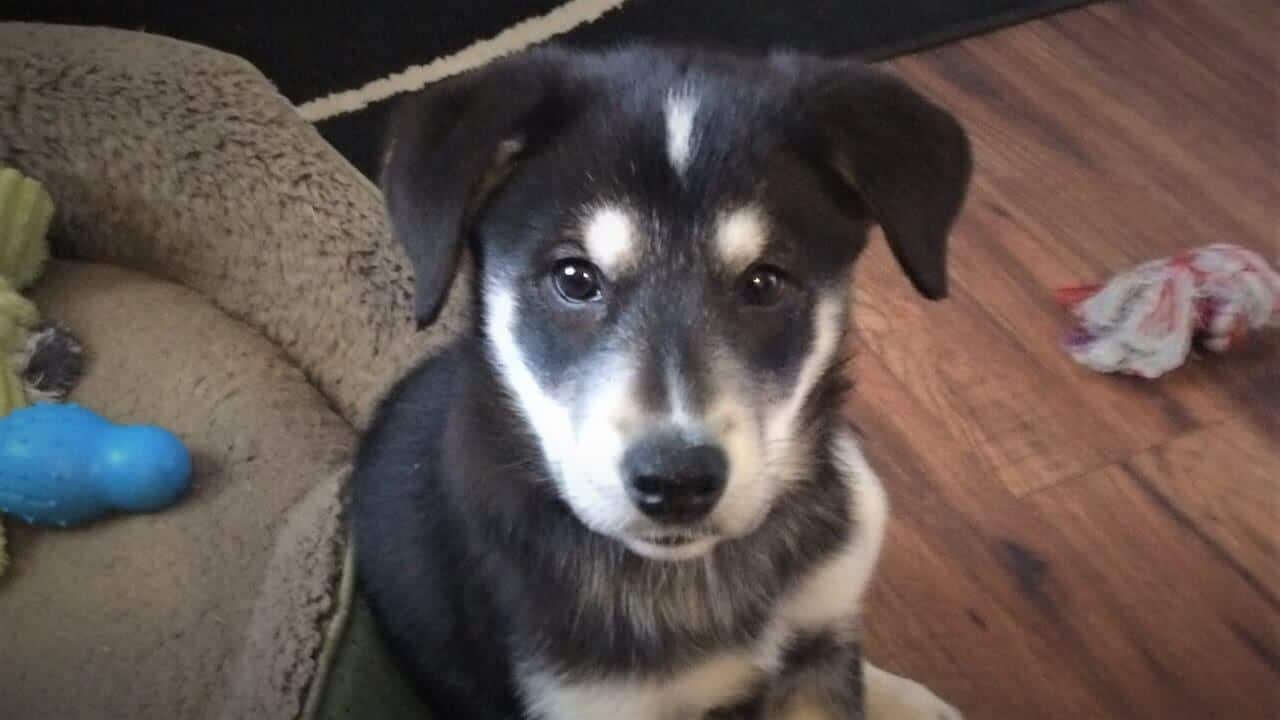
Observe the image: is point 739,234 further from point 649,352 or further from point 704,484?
point 704,484

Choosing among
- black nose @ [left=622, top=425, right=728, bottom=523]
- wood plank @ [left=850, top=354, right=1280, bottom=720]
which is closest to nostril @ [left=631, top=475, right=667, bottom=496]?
black nose @ [left=622, top=425, right=728, bottom=523]

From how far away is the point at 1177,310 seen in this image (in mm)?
2262

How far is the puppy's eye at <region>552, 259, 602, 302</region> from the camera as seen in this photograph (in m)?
1.34

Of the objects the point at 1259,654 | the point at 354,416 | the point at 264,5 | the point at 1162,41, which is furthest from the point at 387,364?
the point at 1162,41

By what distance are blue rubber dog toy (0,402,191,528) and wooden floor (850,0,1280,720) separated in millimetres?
1047

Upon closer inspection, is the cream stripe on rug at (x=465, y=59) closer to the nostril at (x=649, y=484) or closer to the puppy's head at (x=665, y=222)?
the puppy's head at (x=665, y=222)

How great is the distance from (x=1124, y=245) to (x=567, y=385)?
1.61m

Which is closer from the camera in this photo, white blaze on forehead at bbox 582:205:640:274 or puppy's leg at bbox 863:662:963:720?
white blaze on forehead at bbox 582:205:640:274

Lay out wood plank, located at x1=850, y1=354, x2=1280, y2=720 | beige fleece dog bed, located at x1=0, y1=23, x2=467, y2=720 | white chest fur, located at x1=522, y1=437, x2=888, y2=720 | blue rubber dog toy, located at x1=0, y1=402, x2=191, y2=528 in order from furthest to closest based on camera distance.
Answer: wood plank, located at x1=850, y1=354, x2=1280, y2=720
beige fleece dog bed, located at x1=0, y1=23, x2=467, y2=720
blue rubber dog toy, located at x1=0, y1=402, x2=191, y2=528
white chest fur, located at x1=522, y1=437, x2=888, y2=720

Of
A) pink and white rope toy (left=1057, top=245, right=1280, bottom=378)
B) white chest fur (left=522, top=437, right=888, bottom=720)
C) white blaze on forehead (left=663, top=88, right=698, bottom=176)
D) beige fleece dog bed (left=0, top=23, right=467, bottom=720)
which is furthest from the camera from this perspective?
pink and white rope toy (left=1057, top=245, right=1280, bottom=378)

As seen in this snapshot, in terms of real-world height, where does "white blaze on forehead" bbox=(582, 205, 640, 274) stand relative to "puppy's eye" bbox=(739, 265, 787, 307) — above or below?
above

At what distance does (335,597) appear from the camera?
1.65 m

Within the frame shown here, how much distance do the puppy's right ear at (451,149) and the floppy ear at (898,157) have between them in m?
0.26

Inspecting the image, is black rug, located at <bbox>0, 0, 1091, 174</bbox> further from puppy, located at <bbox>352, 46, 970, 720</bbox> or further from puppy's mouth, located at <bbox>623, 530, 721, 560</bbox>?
puppy's mouth, located at <bbox>623, 530, 721, 560</bbox>
